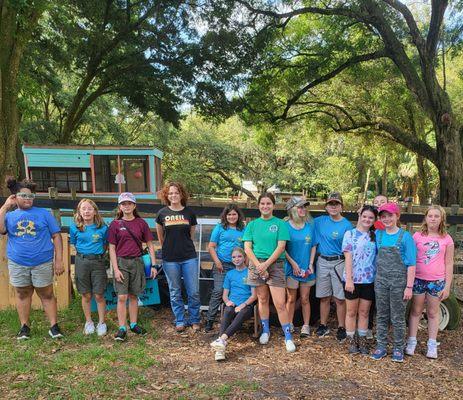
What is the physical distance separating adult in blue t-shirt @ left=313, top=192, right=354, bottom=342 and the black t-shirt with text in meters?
1.45

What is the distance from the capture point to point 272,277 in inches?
157

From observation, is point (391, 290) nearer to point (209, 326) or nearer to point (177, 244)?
point (209, 326)

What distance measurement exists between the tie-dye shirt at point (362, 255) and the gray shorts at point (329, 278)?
0.83 feet

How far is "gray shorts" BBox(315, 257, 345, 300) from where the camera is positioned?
162 inches

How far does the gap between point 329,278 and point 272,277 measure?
26.5 inches

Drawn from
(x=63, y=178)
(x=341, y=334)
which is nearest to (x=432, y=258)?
(x=341, y=334)

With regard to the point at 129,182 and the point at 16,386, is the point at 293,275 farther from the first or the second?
the point at 129,182

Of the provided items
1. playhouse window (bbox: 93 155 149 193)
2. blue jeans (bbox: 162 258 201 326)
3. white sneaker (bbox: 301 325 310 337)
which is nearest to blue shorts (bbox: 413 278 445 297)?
white sneaker (bbox: 301 325 310 337)

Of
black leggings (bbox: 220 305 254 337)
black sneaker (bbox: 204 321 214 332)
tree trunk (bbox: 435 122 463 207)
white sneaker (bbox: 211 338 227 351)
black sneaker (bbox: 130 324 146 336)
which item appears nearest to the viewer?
white sneaker (bbox: 211 338 227 351)

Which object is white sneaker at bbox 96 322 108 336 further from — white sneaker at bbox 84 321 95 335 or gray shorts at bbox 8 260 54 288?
gray shorts at bbox 8 260 54 288

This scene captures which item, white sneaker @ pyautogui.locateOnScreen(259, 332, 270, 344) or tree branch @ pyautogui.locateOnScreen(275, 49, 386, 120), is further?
tree branch @ pyautogui.locateOnScreen(275, 49, 386, 120)

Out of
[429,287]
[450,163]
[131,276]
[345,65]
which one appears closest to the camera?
[429,287]

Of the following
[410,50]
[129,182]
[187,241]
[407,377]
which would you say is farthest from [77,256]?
[410,50]

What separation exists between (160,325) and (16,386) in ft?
5.68
